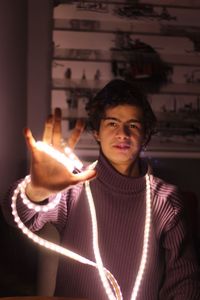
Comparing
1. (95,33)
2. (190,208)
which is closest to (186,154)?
(190,208)

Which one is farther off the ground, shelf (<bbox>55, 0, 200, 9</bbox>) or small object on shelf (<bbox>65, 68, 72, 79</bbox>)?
shelf (<bbox>55, 0, 200, 9</bbox>)

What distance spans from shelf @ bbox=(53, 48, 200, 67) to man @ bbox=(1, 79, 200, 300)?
2.58 feet

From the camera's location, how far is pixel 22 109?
1.68 m

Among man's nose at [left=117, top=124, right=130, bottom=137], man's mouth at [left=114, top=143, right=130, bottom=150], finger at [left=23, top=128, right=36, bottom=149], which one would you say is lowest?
man's mouth at [left=114, top=143, right=130, bottom=150]

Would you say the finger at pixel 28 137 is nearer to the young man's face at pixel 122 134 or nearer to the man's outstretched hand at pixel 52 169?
the man's outstretched hand at pixel 52 169

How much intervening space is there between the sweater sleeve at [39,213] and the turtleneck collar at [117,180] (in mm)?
80

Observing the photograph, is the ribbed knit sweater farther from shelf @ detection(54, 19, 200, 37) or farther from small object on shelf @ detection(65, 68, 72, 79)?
shelf @ detection(54, 19, 200, 37)

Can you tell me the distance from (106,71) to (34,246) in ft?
2.73

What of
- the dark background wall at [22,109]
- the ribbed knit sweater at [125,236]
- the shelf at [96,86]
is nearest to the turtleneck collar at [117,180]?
the ribbed knit sweater at [125,236]

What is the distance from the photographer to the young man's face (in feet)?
3.03

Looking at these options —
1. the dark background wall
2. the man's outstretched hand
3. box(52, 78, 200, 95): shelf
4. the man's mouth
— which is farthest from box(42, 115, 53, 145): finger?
box(52, 78, 200, 95): shelf

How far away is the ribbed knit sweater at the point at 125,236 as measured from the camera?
0.95 m

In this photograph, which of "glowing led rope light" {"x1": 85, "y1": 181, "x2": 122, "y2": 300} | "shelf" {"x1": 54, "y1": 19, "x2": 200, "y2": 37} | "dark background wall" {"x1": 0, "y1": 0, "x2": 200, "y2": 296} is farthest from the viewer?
"shelf" {"x1": 54, "y1": 19, "x2": 200, "y2": 37}

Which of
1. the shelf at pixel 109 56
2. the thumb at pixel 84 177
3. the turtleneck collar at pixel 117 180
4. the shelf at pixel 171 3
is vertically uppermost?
the shelf at pixel 171 3
